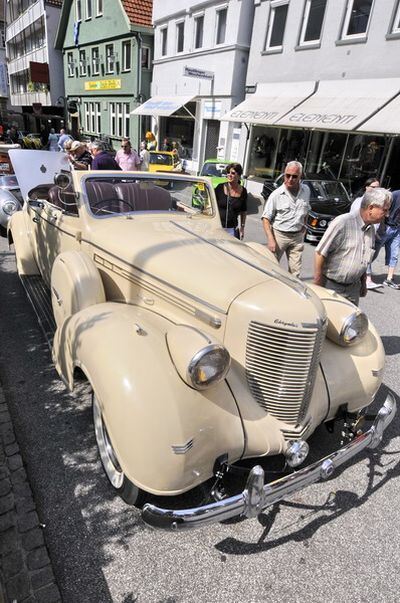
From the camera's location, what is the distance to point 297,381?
2.36m

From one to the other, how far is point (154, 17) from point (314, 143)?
12456mm

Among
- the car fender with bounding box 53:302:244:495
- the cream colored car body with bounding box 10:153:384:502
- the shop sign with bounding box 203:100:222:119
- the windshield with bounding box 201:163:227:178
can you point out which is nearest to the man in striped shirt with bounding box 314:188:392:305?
the cream colored car body with bounding box 10:153:384:502

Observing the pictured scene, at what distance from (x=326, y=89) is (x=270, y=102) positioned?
2.08m

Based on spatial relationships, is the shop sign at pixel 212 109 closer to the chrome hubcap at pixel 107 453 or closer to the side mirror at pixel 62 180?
the side mirror at pixel 62 180

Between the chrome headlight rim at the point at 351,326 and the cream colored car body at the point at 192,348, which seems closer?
the cream colored car body at the point at 192,348

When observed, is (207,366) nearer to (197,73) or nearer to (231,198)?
(231,198)

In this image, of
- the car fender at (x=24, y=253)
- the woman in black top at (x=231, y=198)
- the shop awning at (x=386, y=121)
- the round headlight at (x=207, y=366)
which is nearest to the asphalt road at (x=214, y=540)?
the round headlight at (x=207, y=366)

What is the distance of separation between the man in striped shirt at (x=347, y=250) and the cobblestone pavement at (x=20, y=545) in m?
2.90

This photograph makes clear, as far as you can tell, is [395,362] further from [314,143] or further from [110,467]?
[314,143]

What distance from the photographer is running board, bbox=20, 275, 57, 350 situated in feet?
12.3

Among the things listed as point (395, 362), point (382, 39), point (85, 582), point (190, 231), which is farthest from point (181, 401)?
point (382, 39)

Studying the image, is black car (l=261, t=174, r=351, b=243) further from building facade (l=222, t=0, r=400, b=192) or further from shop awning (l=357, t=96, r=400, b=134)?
building facade (l=222, t=0, r=400, b=192)

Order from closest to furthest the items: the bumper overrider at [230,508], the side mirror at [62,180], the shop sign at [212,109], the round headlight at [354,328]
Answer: the bumper overrider at [230,508] → the round headlight at [354,328] → the side mirror at [62,180] → the shop sign at [212,109]

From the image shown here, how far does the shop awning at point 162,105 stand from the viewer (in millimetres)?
18203
